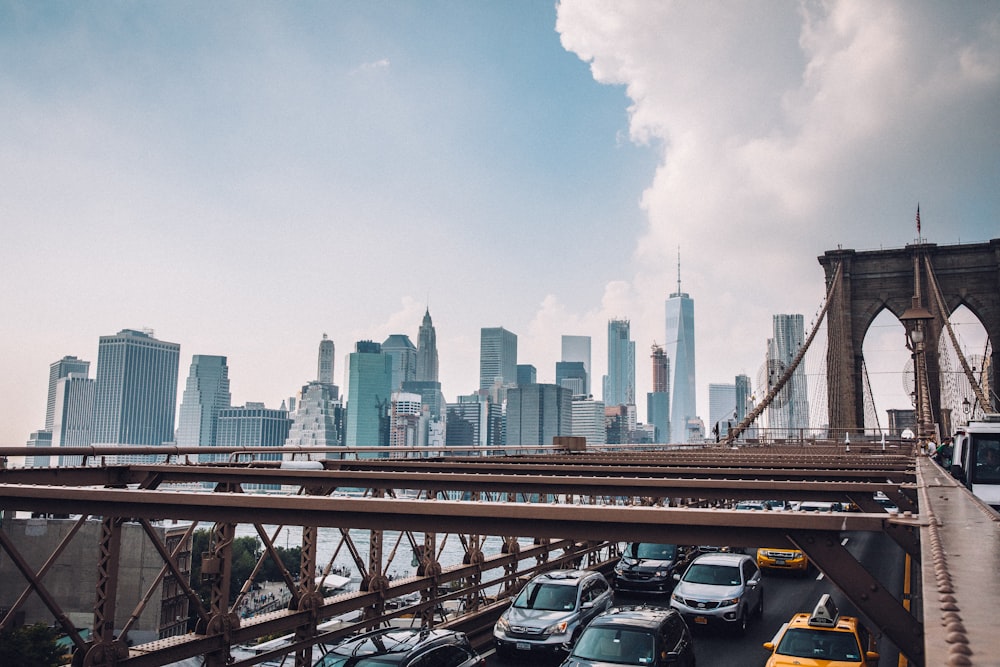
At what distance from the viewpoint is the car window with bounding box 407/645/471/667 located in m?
11.5

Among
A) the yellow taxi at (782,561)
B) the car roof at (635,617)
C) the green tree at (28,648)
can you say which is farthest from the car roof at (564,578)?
the green tree at (28,648)

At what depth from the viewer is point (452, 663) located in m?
12.3

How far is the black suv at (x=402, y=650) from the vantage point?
11.1 metres

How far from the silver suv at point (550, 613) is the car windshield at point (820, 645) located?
14.9ft

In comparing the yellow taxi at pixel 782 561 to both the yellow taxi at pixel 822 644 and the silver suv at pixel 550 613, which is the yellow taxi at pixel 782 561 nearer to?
the silver suv at pixel 550 613

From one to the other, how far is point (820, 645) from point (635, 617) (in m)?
3.12

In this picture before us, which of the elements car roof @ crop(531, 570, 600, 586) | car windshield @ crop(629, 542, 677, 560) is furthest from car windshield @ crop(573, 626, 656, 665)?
car windshield @ crop(629, 542, 677, 560)

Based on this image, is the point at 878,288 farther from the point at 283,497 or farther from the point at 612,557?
the point at 283,497

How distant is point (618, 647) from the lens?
12742mm

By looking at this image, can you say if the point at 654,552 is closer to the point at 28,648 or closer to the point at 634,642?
the point at 634,642

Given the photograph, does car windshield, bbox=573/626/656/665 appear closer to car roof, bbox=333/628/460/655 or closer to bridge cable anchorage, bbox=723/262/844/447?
car roof, bbox=333/628/460/655

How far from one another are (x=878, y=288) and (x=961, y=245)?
7.77 m

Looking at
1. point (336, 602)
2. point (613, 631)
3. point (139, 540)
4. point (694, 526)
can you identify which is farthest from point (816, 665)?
point (139, 540)

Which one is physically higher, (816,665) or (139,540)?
(816,665)
